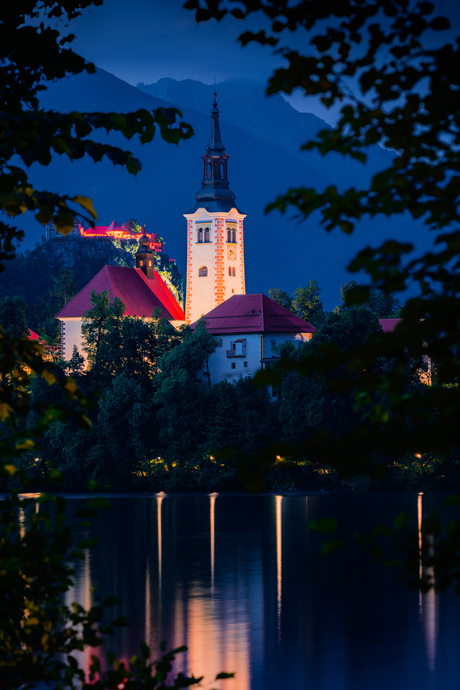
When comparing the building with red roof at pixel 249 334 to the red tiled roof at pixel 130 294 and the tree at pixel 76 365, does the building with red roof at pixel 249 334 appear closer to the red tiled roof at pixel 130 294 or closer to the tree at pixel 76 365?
the red tiled roof at pixel 130 294

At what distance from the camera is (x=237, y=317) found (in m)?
109

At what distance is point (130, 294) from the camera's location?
122688 mm

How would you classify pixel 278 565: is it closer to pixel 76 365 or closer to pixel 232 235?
pixel 76 365

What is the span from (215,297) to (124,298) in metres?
13.3

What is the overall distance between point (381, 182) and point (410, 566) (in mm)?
2155

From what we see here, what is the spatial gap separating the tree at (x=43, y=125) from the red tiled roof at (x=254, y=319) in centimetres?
9395

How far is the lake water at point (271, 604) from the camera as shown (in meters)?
32.9

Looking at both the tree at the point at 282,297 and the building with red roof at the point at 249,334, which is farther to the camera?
the tree at the point at 282,297

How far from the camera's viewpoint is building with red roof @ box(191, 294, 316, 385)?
103500 mm

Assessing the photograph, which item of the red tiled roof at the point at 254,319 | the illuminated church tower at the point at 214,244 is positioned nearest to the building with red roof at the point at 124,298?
the illuminated church tower at the point at 214,244

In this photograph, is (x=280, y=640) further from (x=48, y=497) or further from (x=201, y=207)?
(x=201, y=207)

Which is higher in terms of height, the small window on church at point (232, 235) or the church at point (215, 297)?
the small window on church at point (232, 235)

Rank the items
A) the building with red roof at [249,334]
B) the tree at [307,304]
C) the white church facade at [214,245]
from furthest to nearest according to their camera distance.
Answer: the white church facade at [214,245], the tree at [307,304], the building with red roof at [249,334]

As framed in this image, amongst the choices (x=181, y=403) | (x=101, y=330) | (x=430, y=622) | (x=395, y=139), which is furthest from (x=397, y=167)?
(x=101, y=330)
